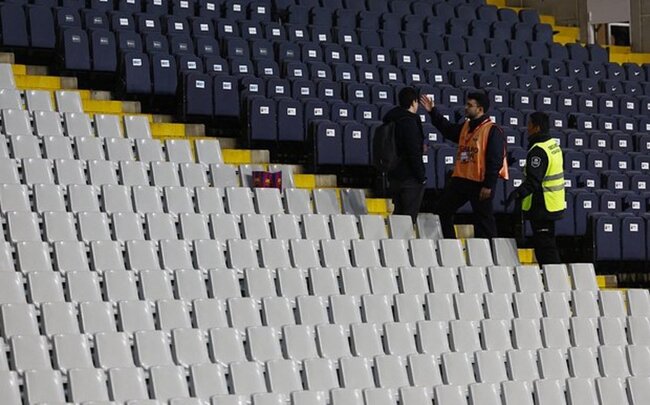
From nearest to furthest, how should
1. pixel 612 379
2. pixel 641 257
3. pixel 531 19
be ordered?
pixel 612 379, pixel 641 257, pixel 531 19

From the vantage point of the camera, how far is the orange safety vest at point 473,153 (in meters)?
8.92

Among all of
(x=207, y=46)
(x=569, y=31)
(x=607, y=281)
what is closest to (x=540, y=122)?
(x=607, y=281)

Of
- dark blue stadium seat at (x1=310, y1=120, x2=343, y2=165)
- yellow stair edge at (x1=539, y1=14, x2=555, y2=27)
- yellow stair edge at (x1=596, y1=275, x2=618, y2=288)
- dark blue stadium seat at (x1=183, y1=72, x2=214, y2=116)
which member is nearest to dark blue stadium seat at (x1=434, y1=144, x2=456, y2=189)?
dark blue stadium seat at (x1=310, y1=120, x2=343, y2=165)

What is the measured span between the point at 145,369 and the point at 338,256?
2050mm

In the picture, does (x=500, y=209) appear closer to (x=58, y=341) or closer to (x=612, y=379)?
(x=612, y=379)

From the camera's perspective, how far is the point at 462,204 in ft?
30.1

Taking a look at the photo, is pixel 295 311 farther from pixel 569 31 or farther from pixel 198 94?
pixel 569 31

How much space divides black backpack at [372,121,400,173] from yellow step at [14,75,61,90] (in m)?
2.51

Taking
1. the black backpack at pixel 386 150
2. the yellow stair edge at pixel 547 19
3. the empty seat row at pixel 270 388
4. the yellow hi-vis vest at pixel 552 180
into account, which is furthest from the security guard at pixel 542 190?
the yellow stair edge at pixel 547 19

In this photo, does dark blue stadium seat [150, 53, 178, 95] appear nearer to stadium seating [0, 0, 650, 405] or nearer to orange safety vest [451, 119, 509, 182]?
stadium seating [0, 0, 650, 405]

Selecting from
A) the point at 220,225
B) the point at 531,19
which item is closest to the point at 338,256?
the point at 220,225

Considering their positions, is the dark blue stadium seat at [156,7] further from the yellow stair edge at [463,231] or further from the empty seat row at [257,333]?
the empty seat row at [257,333]

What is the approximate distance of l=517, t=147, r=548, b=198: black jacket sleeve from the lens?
8969 millimetres

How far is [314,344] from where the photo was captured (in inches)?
279
